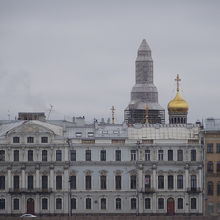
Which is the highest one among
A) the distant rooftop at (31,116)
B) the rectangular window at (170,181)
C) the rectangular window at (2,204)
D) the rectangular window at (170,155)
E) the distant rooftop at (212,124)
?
the distant rooftop at (31,116)

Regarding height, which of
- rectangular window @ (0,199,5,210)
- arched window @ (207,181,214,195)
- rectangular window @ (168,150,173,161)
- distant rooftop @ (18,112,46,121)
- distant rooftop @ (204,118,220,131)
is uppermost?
distant rooftop @ (18,112,46,121)

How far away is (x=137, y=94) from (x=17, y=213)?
42.7 metres

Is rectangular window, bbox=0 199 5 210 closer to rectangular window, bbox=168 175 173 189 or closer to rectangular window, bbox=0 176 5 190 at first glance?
rectangular window, bbox=0 176 5 190

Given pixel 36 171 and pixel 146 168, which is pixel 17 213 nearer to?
pixel 36 171

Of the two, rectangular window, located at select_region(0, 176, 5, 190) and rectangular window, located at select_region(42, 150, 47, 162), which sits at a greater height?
rectangular window, located at select_region(42, 150, 47, 162)

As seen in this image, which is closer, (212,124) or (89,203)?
(89,203)

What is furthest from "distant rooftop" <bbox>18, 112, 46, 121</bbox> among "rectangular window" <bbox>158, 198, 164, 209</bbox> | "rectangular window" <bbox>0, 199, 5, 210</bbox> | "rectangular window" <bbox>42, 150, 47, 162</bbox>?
"rectangular window" <bbox>158, 198, 164, 209</bbox>

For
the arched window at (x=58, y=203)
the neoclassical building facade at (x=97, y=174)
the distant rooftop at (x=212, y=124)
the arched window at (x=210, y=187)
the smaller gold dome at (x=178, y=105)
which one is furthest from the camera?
the smaller gold dome at (x=178, y=105)

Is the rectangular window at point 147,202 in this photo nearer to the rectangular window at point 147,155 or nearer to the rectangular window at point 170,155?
the rectangular window at point 147,155

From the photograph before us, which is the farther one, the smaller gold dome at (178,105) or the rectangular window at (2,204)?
the smaller gold dome at (178,105)

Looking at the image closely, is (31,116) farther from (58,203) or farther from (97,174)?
(97,174)

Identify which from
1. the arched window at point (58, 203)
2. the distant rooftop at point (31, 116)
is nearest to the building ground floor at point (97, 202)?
the arched window at point (58, 203)

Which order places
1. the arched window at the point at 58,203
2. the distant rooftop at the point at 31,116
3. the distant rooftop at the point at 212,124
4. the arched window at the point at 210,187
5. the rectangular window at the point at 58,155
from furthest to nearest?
1. the distant rooftop at the point at 31,116
2. the distant rooftop at the point at 212,124
3. the arched window at the point at 58,203
4. the rectangular window at the point at 58,155
5. the arched window at the point at 210,187

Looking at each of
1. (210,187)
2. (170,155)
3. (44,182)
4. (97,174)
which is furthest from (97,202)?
(210,187)
